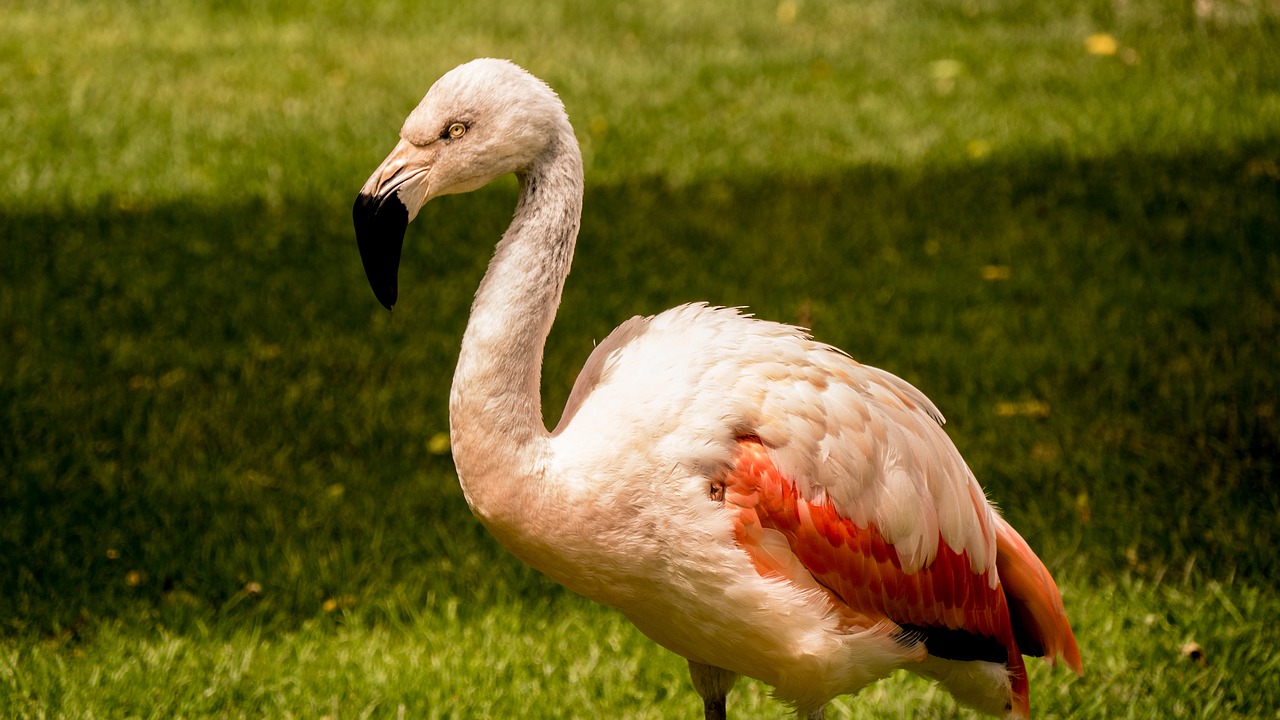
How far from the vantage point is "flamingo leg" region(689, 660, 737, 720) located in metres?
3.03

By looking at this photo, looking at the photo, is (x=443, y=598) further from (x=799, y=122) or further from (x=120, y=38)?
(x=120, y=38)

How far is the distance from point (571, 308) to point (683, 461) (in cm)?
341

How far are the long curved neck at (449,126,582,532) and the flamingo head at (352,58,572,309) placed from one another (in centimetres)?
11

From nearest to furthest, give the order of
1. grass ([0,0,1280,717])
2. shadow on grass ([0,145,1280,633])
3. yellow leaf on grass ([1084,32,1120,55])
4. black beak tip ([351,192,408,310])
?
1. black beak tip ([351,192,408,310])
2. grass ([0,0,1280,717])
3. shadow on grass ([0,145,1280,633])
4. yellow leaf on grass ([1084,32,1120,55])

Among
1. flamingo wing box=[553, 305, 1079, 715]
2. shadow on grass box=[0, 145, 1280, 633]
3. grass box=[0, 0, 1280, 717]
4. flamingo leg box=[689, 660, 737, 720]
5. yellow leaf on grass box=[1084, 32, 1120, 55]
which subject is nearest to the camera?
flamingo wing box=[553, 305, 1079, 715]

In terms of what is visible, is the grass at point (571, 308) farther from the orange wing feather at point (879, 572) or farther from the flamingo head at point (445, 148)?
the flamingo head at point (445, 148)

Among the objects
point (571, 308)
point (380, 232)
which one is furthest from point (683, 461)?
point (571, 308)

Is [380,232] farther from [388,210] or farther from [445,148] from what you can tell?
[445,148]

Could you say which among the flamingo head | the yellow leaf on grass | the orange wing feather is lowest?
the yellow leaf on grass

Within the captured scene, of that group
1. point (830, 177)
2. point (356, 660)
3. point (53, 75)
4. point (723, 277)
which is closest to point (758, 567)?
point (356, 660)

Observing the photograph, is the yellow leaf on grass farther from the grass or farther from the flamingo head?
the flamingo head

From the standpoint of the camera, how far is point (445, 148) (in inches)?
98.2

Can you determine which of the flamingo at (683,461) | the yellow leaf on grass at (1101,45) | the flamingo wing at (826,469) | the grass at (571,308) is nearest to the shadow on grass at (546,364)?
the grass at (571,308)

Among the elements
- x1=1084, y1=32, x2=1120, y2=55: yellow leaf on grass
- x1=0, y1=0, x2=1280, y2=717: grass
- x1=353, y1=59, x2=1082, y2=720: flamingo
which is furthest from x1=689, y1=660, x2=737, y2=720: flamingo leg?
x1=1084, y1=32, x2=1120, y2=55: yellow leaf on grass
